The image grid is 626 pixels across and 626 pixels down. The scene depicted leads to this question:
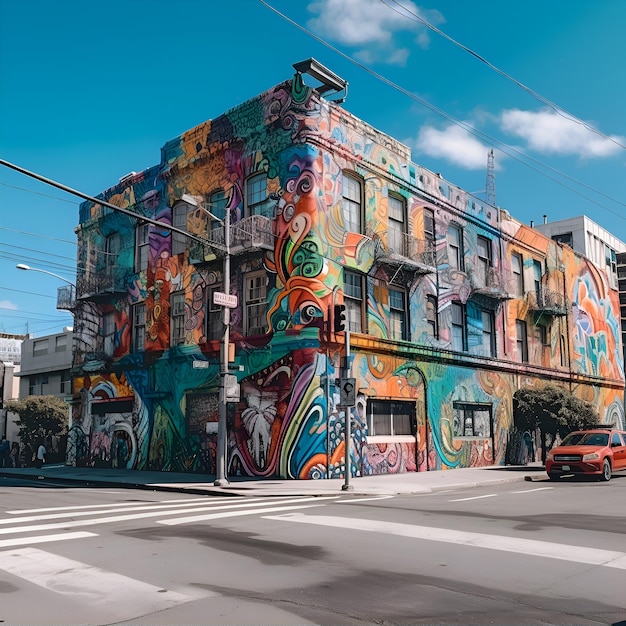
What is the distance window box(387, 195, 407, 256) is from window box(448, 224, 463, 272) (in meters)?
3.44

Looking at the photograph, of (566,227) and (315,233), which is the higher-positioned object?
(566,227)

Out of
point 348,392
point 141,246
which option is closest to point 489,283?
point 348,392

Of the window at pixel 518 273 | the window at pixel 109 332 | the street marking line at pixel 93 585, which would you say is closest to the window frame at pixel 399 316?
the window at pixel 518 273

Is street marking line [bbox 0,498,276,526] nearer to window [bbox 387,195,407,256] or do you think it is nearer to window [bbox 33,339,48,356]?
window [bbox 387,195,407,256]

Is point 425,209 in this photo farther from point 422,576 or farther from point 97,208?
point 422,576

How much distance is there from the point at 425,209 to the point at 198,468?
44.5 feet

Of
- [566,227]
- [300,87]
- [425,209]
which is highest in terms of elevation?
[566,227]

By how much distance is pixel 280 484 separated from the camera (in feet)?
64.5

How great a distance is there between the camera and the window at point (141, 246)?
2852 centimetres

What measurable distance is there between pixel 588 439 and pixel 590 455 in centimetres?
159

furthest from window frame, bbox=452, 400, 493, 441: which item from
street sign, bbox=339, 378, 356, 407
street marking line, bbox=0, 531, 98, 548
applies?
street marking line, bbox=0, 531, 98, 548

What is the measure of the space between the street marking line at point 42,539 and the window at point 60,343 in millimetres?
36843

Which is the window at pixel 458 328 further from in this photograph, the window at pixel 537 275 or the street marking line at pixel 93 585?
the street marking line at pixel 93 585

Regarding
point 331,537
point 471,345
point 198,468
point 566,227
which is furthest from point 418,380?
point 566,227
